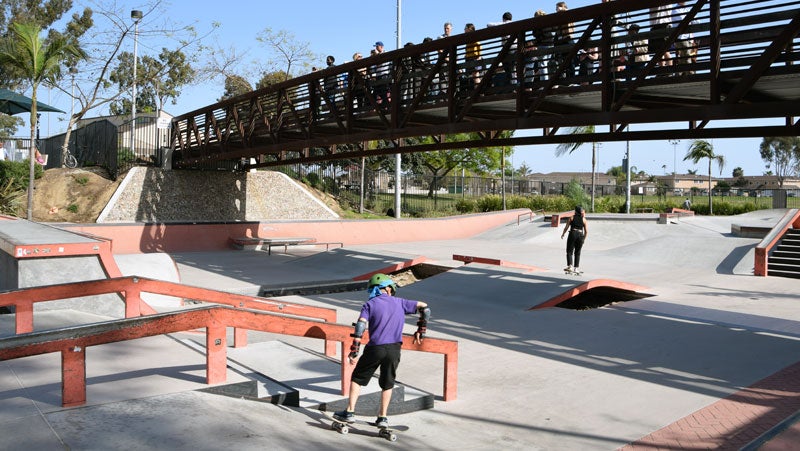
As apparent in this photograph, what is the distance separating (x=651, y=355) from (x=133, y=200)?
22.2m

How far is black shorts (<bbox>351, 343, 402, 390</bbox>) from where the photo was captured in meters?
6.08

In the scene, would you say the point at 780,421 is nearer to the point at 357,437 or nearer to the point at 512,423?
the point at 512,423

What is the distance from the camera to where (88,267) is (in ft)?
35.2

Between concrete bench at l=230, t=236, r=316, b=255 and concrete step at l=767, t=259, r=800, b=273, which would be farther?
concrete bench at l=230, t=236, r=316, b=255

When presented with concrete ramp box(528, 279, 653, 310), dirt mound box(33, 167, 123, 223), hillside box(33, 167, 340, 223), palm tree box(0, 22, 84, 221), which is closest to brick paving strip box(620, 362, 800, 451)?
concrete ramp box(528, 279, 653, 310)

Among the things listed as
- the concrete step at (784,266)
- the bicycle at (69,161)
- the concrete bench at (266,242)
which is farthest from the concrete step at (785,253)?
the bicycle at (69,161)

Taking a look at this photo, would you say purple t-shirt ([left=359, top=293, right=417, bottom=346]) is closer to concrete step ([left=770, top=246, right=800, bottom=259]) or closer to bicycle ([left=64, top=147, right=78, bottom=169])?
concrete step ([left=770, top=246, right=800, bottom=259])

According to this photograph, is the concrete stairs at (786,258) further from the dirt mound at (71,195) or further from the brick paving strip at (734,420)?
the dirt mound at (71,195)

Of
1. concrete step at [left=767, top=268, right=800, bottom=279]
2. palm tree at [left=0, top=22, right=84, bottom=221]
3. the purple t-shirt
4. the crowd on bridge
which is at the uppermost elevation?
palm tree at [left=0, top=22, right=84, bottom=221]

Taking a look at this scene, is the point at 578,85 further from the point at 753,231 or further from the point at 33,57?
the point at 33,57

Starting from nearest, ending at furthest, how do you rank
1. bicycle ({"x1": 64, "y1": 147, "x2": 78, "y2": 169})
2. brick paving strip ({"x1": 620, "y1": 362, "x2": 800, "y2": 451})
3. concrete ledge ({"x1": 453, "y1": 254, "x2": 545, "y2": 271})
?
brick paving strip ({"x1": 620, "y1": 362, "x2": 800, "y2": 451}) < concrete ledge ({"x1": 453, "y1": 254, "x2": 545, "y2": 271}) < bicycle ({"x1": 64, "y1": 147, "x2": 78, "y2": 169})

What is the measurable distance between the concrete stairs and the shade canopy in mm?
24142

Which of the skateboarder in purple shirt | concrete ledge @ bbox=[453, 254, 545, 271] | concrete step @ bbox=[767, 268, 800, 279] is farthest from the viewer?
concrete step @ bbox=[767, 268, 800, 279]

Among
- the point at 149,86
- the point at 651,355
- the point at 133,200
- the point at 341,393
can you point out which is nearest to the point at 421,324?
the point at 341,393
